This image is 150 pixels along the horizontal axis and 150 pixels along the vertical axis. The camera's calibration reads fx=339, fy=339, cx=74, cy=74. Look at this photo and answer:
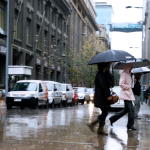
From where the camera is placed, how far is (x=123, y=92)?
912cm

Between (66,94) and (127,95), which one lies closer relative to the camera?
(127,95)

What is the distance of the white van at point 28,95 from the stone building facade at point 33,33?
8.33m

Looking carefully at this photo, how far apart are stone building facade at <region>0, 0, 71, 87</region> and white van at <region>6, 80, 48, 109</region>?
8329 millimetres

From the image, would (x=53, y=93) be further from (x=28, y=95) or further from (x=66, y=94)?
(x=66, y=94)

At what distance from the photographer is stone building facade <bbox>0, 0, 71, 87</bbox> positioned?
105ft

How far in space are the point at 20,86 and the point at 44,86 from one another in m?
1.69

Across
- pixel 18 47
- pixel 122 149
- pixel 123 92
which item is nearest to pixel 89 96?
pixel 18 47

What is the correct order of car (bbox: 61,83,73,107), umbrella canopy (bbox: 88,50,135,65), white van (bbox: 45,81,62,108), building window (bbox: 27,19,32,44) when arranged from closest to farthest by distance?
umbrella canopy (bbox: 88,50,135,65) < white van (bbox: 45,81,62,108) < car (bbox: 61,83,73,107) < building window (bbox: 27,19,32,44)

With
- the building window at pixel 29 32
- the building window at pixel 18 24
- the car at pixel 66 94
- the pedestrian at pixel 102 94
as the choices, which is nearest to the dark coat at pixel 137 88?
the pedestrian at pixel 102 94

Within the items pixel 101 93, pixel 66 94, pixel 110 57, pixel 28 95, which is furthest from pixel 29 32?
pixel 101 93

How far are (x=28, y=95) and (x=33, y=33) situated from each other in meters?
18.9

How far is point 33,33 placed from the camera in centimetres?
3831

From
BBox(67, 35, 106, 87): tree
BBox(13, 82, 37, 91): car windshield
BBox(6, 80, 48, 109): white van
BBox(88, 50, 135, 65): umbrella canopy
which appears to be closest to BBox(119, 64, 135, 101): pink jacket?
BBox(88, 50, 135, 65): umbrella canopy

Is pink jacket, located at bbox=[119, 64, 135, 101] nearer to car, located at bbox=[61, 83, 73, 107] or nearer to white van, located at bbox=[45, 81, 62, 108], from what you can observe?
white van, located at bbox=[45, 81, 62, 108]
